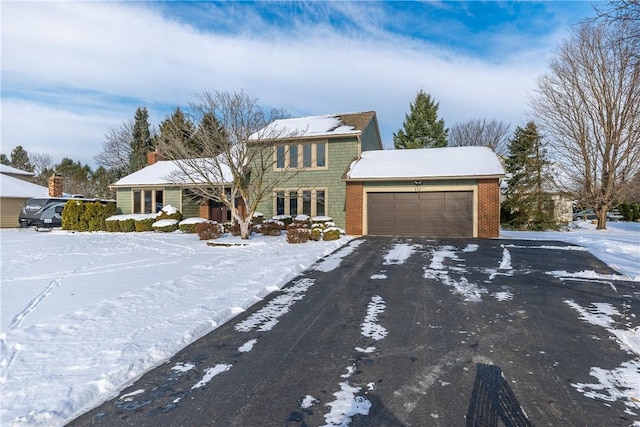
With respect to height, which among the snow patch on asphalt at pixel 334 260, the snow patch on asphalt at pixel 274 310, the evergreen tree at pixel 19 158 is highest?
the evergreen tree at pixel 19 158

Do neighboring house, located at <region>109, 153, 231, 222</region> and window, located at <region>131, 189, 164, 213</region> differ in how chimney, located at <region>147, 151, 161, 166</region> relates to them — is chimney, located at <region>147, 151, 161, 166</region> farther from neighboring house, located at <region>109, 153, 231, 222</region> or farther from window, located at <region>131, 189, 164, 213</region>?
window, located at <region>131, 189, 164, 213</region>

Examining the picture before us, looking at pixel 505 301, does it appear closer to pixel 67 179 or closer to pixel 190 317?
pixel 190 317

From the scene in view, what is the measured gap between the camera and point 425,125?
32.7 m

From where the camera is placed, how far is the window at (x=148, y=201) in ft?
71.1

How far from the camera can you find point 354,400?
3084 millimetres

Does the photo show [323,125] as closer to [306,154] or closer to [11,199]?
[306,154]

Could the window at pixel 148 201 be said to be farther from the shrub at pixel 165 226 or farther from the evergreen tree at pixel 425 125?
the evergreen tree at pixel 425 125

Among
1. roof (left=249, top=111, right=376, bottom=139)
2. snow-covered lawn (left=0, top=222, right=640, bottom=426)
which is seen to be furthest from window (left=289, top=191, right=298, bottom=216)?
snow-covered lawn (left=0, top=222, right=640, bottom=426)

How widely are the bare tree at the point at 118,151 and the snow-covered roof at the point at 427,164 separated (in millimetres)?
30634

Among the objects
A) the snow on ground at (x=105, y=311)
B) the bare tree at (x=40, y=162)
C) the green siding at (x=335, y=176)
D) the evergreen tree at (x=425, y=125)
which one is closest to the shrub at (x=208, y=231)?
the snow on ground at (x=105, y=311)

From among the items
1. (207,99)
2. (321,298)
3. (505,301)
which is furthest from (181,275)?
(207,99)

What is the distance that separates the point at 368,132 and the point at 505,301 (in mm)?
15440

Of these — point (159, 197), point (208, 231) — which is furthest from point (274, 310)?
point (159, 197)

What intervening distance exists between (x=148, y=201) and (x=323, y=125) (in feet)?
40.0
